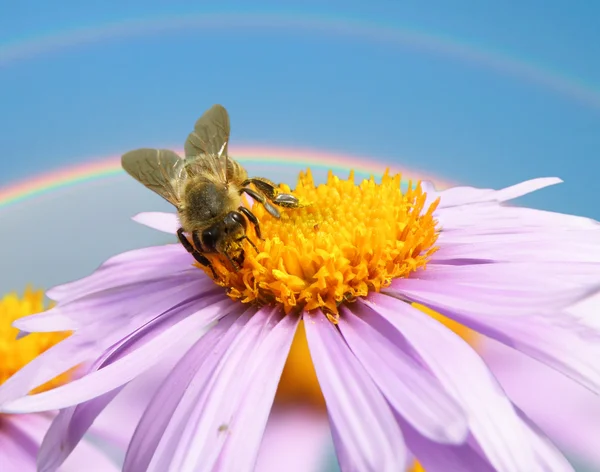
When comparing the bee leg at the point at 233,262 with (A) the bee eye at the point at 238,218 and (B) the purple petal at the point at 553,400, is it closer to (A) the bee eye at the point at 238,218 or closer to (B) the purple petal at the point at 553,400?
(A) the bee eye at the point at 238,218

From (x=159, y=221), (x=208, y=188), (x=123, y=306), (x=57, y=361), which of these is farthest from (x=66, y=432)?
(x=159, y=221)

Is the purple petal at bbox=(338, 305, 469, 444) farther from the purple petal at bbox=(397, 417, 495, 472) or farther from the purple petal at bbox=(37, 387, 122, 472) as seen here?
the purple petal at bbox=(37, 387, 122, 472)

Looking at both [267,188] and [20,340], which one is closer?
[267,188]

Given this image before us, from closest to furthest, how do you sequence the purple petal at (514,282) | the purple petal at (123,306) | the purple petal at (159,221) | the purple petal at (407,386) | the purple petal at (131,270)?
the purple petal at (407,386) < the purple petal at (514,282) < the purple petal at (123,306) < the purple petal at (131,270) < the purple petal at (159,221)

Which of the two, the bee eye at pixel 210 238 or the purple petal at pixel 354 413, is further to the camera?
the bee eye at pixel 210 238

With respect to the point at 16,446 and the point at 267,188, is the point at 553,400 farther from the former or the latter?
the point at 16,446

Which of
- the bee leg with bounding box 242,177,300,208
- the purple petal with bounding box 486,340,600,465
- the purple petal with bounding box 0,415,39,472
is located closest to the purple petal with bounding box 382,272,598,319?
the bee leg with bounding box 242,177,300,208

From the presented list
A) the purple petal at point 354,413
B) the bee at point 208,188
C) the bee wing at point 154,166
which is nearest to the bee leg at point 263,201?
the bee at point 208,188
